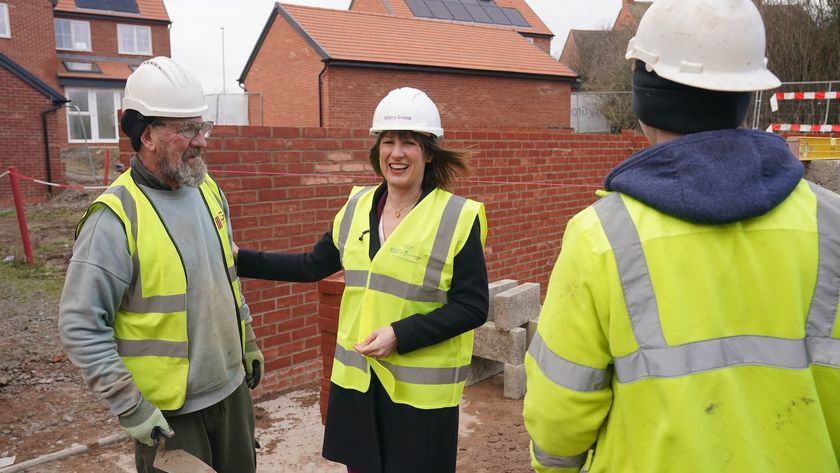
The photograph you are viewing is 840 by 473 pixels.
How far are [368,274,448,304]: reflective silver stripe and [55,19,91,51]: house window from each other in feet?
117

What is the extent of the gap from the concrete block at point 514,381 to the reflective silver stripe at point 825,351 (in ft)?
12.0

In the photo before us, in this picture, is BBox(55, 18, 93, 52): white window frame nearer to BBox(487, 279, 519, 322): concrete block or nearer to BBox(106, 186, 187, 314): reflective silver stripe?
BBox(487, 279, 519, 322): concrete block

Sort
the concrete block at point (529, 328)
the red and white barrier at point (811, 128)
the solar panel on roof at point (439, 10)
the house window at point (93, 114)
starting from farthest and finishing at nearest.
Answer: the house window at point (93, 114), the solar panel on roof at point (439, 10), the red and white barrier at point (811, 128), the concrete block at point (529, 328)

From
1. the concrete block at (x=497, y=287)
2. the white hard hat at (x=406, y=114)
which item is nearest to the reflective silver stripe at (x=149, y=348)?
the white hard hat at (x=406, y=114)

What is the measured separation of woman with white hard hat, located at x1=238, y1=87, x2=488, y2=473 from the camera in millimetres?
2422

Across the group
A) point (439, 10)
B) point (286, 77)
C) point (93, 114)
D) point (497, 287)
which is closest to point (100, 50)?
point (93, 114)

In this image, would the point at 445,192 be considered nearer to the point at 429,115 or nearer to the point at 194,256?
the point at 429,115

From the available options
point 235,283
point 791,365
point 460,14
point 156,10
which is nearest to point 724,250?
point 791,365

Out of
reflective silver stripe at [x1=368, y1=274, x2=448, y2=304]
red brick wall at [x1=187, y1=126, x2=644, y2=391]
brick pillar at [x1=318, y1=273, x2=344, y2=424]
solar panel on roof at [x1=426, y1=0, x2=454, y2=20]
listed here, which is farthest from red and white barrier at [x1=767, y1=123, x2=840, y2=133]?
solar panel on roof at [x1=426, y1=0, x2=454, y2=20]

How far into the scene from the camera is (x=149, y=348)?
230 centimetres

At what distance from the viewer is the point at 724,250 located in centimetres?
127

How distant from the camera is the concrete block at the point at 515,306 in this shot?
16.3 feet

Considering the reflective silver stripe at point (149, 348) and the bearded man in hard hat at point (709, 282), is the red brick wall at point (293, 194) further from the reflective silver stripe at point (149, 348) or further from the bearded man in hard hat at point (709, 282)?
the bearded man in hard hat at point (709, 282)

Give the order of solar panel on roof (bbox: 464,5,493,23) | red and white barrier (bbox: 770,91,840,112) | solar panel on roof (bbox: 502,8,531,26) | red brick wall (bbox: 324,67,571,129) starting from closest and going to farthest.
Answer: red and white barrier (bbox: 770,91,840,112)
red brick wall (bbox: 324,67,571,129)
solar panel on roof (bbox: 464,5,493,23)
solar panel on roof (bbox: 502,8,531,26)
